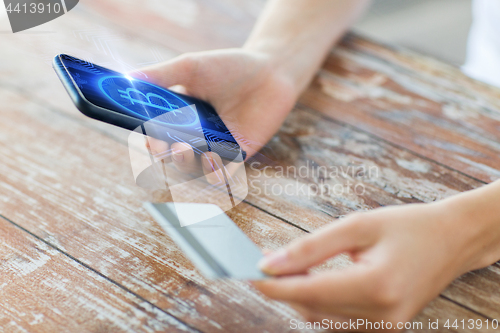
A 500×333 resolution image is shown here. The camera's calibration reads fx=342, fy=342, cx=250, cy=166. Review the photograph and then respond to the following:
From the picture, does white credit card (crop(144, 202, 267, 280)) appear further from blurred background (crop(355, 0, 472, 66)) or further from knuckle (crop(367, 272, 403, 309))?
blurred background (crop(355, 0, 472, 66))

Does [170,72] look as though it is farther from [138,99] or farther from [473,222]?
[473,222]

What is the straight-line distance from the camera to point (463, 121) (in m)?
0.61

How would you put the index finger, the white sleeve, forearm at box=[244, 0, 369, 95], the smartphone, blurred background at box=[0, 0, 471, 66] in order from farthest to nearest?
blurred background at box=[0, 0, 471, 66]
the white sleeve
forearm at box=[244, 0, 369, 95]
the smartphone
the index finger

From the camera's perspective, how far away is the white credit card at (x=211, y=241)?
11.2 inches

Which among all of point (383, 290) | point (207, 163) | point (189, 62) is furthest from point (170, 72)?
point (383, 290)

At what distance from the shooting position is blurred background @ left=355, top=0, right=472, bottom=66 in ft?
3.73

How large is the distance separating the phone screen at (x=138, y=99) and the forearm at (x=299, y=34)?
0.22 meters

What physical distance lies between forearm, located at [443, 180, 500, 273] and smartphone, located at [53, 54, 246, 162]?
270mm

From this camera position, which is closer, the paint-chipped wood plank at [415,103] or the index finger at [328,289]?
the index finger at [328,289]

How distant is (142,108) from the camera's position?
1.33 feet

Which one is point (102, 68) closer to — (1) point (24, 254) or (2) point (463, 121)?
(1) point (24, 254)

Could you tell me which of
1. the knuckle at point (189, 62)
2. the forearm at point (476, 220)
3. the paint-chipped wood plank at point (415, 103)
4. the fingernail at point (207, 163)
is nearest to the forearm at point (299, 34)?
the paint-chipped wood plank at point (415, 103)

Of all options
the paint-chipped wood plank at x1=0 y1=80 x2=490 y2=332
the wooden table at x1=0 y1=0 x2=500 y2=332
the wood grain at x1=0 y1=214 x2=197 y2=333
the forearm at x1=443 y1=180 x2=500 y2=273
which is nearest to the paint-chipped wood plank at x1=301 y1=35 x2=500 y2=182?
the wooden table at x1=0 y1=0 x2=500 y2=332

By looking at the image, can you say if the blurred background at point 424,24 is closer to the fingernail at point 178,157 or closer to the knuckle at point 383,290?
the fingernail at point 178,157
